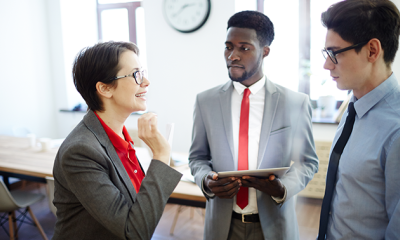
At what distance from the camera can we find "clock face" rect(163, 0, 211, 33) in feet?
11.4

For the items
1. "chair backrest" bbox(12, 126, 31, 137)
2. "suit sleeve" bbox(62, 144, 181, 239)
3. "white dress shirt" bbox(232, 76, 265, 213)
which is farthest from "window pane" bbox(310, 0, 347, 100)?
"chair backrest" bbox(12, 126, 31, 137)

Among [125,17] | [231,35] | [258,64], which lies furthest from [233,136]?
[125,17]

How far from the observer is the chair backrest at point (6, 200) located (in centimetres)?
218

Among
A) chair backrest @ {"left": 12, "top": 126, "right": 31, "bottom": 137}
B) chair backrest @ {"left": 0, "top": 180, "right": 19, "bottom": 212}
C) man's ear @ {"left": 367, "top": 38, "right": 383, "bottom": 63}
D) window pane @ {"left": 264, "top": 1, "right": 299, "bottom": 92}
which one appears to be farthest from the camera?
chair backrest @ {"left": 12, "top": 126, "right": 31, "bottom": 137}

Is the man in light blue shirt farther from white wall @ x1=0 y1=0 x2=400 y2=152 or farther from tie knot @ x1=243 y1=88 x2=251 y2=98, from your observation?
white wall @ x1=0 y1=0 x2=400 y2=152

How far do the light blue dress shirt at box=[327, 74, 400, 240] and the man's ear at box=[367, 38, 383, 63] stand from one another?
86mm

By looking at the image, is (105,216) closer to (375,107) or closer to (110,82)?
(110,82)

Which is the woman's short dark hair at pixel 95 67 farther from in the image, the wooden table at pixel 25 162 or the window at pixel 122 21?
the window at pixel 122 21

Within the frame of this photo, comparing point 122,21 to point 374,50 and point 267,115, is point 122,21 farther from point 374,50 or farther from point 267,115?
point 374,50

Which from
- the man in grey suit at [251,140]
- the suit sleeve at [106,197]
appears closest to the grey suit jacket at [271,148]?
the man in grey suit at [251,140]

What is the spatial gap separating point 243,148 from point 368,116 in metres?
0.56

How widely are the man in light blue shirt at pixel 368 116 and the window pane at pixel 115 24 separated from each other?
4168 mm

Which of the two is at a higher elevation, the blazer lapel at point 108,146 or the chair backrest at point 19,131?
the blazer lapel at point 108,146

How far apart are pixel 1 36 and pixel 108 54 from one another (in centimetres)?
380
